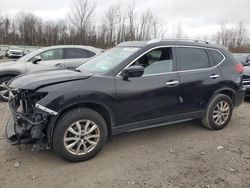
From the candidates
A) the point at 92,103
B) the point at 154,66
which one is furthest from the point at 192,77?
the point at 92,103

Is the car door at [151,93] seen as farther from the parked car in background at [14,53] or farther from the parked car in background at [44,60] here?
the parked car in background at [14,53]

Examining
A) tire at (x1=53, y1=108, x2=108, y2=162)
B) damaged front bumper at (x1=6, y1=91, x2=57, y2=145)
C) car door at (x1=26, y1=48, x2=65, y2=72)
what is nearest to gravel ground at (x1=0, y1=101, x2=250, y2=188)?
tire at (x1=53, y1=108, x2=108, y2=162)

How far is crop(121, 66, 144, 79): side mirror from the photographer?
3828 millimetres

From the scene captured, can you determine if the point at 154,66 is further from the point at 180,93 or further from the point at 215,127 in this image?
the point at 215,127

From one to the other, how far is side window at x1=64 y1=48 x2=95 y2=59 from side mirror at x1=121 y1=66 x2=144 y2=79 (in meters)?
4.99

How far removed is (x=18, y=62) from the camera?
25.7 feet

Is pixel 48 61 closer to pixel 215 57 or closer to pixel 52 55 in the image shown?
pixel 52 55

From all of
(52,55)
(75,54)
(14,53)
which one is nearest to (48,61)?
(52,55)

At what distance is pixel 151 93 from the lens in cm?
409

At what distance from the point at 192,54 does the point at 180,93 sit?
84 cm

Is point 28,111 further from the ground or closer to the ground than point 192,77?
closer to the ground

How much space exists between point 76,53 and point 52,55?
0.79 metres

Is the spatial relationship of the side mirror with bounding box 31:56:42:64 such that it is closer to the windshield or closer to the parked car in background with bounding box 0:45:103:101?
the parked car in background with bounding box 0:45:103:101

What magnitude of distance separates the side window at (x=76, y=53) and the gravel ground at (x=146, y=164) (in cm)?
415
